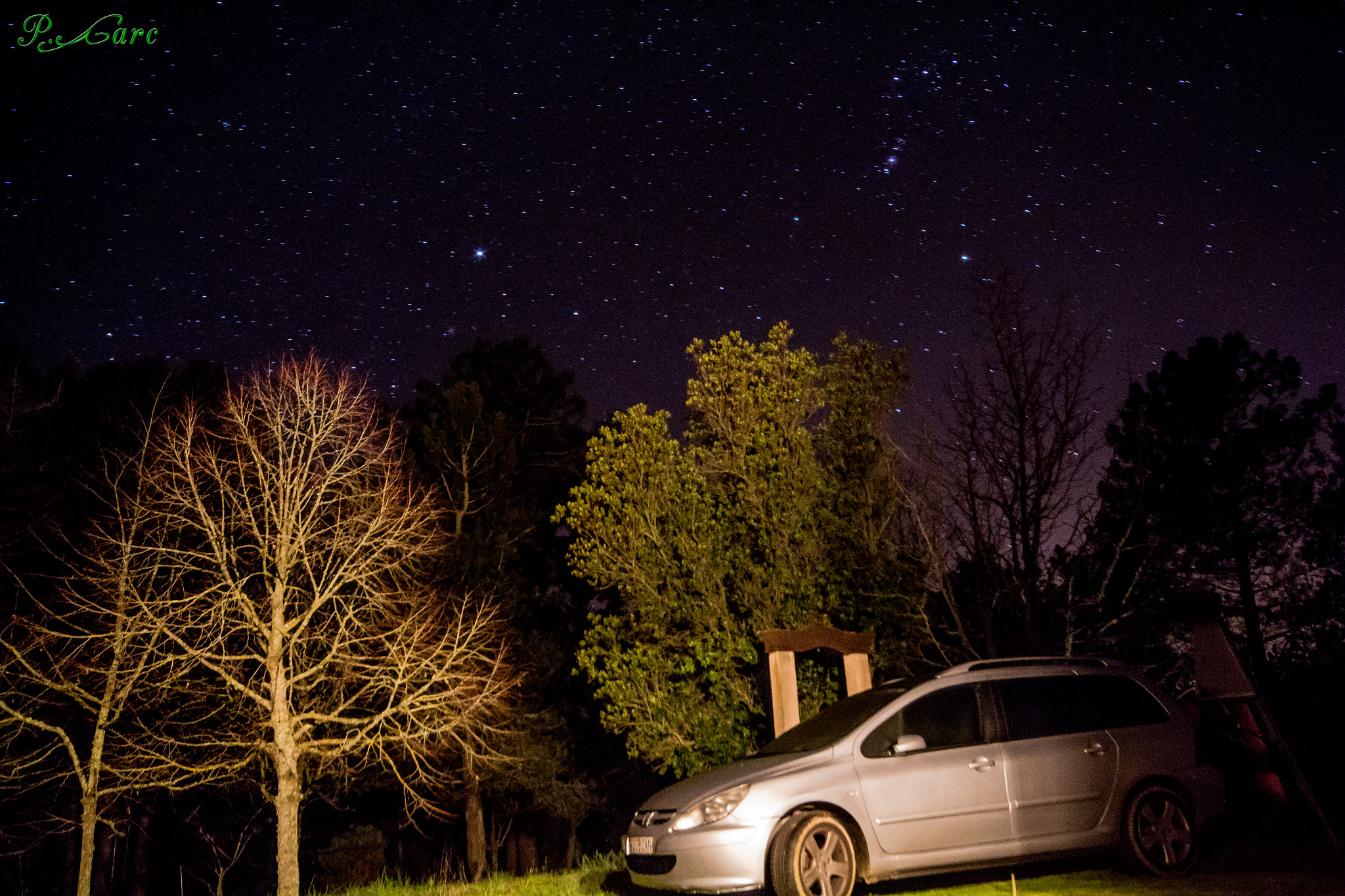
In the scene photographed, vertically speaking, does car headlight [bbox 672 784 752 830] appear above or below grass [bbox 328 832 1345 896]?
above

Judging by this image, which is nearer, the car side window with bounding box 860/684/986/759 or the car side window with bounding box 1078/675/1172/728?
the car side window with bounding box 860/684/986/759

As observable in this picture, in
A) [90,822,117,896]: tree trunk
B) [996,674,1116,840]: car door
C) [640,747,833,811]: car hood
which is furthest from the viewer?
[90,822,117,896]: tree trunk

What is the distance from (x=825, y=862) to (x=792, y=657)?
458 centimetres

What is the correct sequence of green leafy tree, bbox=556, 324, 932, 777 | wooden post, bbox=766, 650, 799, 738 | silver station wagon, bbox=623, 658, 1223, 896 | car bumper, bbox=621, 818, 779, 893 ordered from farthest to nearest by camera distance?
green leafy tree, bbox=556, 324, 932, 777 → wooden post, bbox=766, 650, 799, 738 → silver station wagon, bbox=623, 658, 1223, 896 → car bumper, bbox=621, 818, 779, 893

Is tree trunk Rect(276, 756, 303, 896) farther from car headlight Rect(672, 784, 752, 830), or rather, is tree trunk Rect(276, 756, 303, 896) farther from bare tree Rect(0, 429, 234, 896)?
car headlight Rect(672, 784, 752, 830)

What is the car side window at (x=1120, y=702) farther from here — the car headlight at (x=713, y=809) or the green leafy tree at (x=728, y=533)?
the green leafy tree at (x=728, y=533)

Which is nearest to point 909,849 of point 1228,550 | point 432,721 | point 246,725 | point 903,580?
point 903,580

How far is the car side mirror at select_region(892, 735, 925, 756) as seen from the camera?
20.9ft

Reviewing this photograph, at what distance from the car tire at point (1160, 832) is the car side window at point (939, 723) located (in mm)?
1245

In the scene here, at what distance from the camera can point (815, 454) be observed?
18.5 metres

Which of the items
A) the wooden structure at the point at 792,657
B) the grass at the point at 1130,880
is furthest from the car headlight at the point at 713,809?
the wooden structure at the point at 792,657

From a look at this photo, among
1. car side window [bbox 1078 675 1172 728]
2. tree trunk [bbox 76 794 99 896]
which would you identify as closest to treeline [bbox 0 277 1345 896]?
tree trunk [bbox 76 794 99 896]

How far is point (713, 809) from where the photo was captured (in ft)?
20.2

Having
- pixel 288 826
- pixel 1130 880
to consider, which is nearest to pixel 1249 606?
pixel 1130 880
